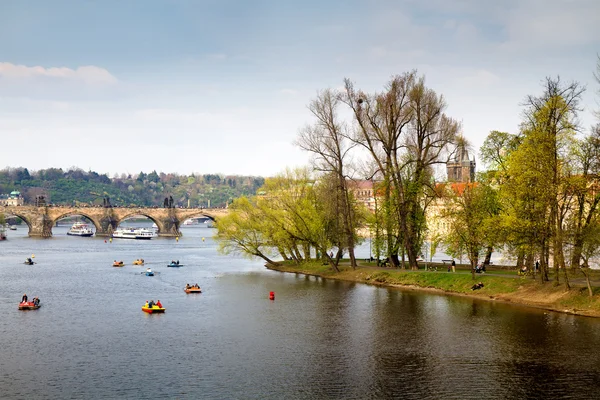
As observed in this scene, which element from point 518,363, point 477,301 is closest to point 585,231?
point 477,301

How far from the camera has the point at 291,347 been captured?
43656mm

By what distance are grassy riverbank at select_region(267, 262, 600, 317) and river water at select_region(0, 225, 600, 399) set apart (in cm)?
200

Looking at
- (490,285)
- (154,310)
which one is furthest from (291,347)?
(490,285)

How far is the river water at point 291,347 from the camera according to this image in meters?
34.3

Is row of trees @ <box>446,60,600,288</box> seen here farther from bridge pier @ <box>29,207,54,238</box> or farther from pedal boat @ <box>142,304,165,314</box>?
bridge pier @ <box>29,207,54,238</box>

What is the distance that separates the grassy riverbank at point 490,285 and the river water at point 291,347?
78.8 inches

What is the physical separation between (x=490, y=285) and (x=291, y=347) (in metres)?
28.5

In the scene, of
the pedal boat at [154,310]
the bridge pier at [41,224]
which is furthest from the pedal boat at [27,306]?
the bridge pier at [41,224]

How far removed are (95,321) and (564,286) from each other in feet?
128

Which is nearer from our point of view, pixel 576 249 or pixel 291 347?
pixel 291 347

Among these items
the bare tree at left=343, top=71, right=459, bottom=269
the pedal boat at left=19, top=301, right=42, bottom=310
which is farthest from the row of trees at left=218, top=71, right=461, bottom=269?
the pedal boat at left=19, top=301, right=42, bottom=310

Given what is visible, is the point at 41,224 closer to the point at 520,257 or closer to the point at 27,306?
the point at 27,306

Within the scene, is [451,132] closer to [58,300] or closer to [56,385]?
[58,300]

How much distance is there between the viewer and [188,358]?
133 feet
